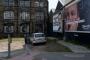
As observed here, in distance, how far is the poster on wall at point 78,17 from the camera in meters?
35.1

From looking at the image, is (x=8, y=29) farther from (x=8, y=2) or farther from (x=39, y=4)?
(x=39, y=4)

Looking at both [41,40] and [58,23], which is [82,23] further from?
[58,23]

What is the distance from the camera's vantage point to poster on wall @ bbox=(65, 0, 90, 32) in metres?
35.1

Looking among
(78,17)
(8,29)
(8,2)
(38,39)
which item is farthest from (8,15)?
(78,17)

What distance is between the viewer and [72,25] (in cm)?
4281

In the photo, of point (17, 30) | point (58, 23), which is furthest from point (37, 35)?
point (17, 30)

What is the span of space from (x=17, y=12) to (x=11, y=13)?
4.58 feet

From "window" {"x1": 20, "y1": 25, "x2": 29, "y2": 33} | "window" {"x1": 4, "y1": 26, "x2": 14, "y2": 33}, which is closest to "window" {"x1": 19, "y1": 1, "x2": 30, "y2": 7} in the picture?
"window" {"x1": 20, "y1": 25, "x2": 29, "y2": 33}

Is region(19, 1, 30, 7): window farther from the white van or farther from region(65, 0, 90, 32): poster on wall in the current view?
the white van

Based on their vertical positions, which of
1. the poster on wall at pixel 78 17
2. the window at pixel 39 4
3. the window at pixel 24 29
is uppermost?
the window at pixel 39 4

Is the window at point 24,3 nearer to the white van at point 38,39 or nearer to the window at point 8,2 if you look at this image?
the window at point 8,2

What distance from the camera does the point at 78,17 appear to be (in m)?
38.8

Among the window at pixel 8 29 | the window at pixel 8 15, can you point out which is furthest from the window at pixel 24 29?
the window at pixel 8 15

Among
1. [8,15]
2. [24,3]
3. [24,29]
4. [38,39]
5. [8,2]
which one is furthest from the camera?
[24,3]
